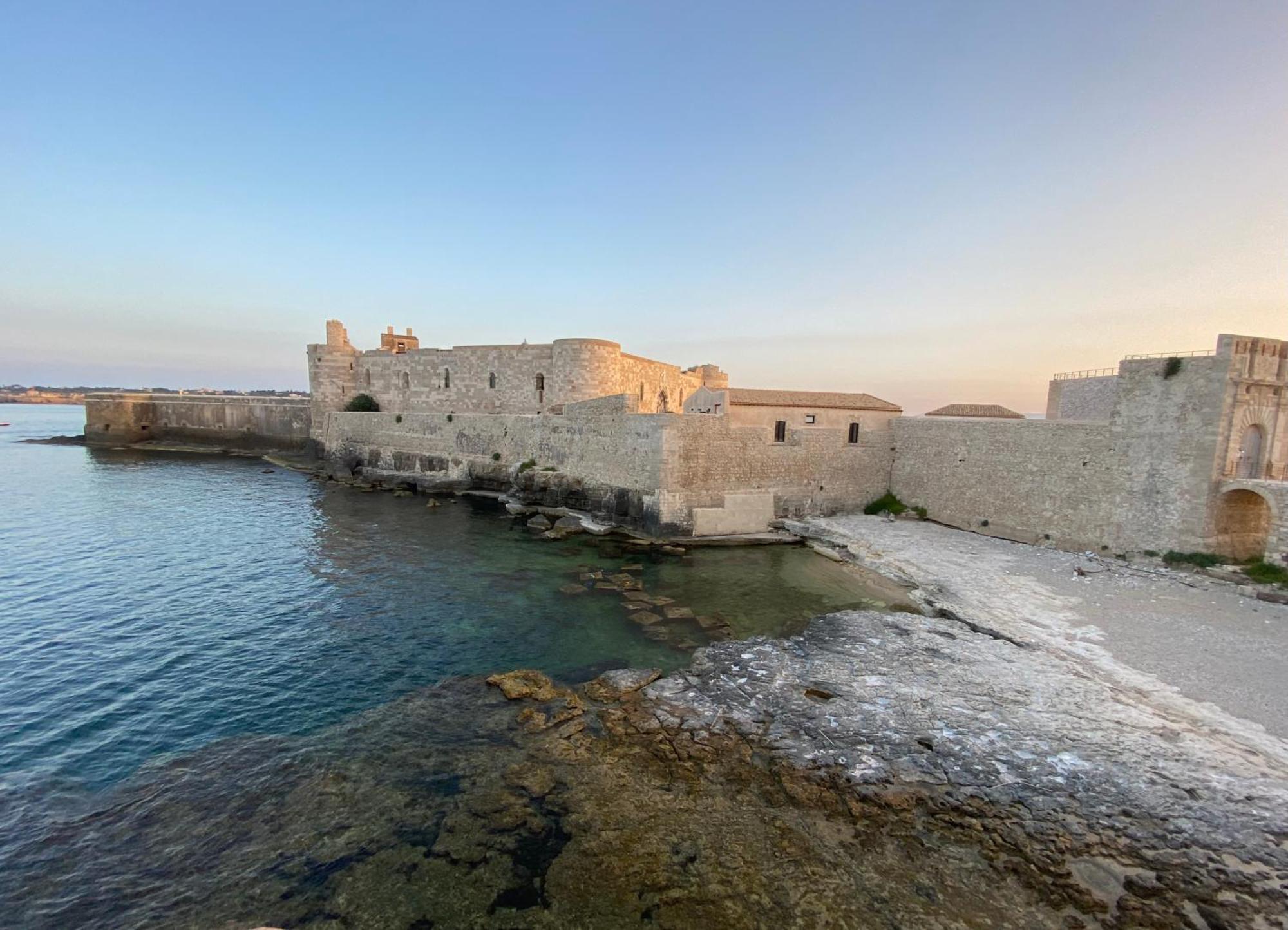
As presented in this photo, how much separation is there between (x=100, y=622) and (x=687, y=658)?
38.2 ft

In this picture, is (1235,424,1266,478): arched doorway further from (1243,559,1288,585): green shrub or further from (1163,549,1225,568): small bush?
(1243,559,1288,585): green shrub

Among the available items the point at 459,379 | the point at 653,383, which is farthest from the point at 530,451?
the point at 653,383

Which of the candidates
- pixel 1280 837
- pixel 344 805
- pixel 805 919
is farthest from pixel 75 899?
pixel 1280 837

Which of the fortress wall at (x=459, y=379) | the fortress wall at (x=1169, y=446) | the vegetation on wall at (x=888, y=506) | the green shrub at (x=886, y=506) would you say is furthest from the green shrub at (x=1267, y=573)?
the fortress wall at (x=459, y=379)

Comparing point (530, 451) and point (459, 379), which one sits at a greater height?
point (459, 379)

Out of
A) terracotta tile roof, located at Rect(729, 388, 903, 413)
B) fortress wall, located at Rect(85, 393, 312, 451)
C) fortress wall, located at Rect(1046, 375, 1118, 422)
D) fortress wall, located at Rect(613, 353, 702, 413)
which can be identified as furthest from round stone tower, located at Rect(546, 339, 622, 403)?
fortress wall, located at Rect(85, 393, 312, 451)

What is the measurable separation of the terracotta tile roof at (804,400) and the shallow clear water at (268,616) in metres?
5.67

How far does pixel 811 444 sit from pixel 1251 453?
36.1 feet

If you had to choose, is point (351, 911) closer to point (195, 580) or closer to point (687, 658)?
point (687, 658)

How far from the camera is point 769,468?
63.9 ft

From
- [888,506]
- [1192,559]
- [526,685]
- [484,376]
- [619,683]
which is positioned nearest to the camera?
[526,685]

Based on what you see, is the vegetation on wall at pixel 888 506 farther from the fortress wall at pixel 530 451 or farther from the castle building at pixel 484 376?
the castle building at pixel 484 376

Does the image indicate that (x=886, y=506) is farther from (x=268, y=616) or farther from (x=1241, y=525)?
(x=268, y=616)

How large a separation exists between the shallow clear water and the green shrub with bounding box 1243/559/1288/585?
337 inches
